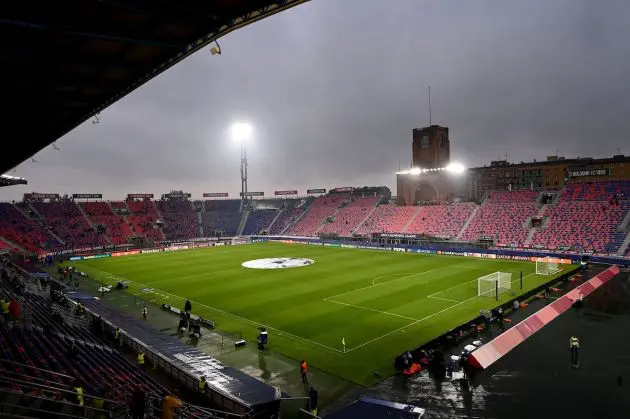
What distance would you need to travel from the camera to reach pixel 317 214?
333 ft

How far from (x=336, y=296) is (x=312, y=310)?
14.8 ft

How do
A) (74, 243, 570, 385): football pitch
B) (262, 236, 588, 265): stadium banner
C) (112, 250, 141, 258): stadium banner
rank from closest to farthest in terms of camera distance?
(74, 243, 570, 385): football pitch → (262, 236, 588, 265): stadium banner → (112, 250, 141, 258): stadium banner

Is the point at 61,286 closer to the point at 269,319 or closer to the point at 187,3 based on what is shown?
the point at 269,319

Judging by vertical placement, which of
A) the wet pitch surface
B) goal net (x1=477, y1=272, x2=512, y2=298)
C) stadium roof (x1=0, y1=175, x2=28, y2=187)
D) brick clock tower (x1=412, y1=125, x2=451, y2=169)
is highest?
brick clock tower (x1=412, y1=125, x2=451, y2=169)

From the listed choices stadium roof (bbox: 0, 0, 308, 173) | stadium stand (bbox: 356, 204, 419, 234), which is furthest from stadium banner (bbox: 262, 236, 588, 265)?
stadium roof (bbox: 0, 0, 308, 173)

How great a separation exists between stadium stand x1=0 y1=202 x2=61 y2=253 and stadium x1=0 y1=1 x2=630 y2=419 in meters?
0.39

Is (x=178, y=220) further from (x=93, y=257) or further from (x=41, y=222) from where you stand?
(x=93, y=257)

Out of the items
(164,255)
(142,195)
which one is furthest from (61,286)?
(142,195)

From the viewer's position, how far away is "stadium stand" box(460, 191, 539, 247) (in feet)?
202

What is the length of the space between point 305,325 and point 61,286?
2545cm

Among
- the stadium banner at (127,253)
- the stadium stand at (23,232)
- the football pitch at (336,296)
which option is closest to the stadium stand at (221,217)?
the stadium banner at (127,253)

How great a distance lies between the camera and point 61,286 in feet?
126

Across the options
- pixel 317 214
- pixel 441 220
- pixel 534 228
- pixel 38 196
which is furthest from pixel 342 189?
pixel 38 196

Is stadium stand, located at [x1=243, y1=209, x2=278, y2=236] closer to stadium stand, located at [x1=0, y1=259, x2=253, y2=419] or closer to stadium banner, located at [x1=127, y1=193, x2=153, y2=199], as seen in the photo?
stadium banner, located at [x1=127, y1=193, x2=153, y2=199]
